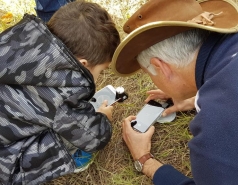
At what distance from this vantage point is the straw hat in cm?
114

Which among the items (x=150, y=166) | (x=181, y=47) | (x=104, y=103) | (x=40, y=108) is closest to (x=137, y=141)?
(x=150, y=166)

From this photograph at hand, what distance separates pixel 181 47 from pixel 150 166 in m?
0.64

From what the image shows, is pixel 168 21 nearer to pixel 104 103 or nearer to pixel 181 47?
pixel 181 47

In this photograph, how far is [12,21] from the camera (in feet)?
8.32

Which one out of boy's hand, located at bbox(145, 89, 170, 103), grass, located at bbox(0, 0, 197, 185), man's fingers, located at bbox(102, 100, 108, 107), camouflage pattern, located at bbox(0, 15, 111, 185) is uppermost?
camouflage pattern, located at bbox(0, 15, 111, 185)

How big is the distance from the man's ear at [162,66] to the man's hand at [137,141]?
526mm

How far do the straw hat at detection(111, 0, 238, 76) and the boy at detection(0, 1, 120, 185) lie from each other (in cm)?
23

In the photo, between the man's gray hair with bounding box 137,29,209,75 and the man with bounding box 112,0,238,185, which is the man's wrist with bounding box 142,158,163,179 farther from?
the man's gray hair with bounding box 137,29,209,75

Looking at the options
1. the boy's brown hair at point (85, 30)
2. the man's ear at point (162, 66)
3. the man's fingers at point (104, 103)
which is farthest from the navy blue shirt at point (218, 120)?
the man's fingers at point (104, 103)

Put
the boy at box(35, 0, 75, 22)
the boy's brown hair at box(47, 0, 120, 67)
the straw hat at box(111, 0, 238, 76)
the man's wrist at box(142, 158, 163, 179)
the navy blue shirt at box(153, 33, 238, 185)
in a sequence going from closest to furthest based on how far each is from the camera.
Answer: the navy blue shirt at box(153, 33, 238, 185) < the straw hat at box(111, 0, 238, 76) < the boy's brown hair at box(47, 0, 120, 67) < the man's wrist at box(142, 158, 163, 179) < the boy at box(35, 0, 75, 22)

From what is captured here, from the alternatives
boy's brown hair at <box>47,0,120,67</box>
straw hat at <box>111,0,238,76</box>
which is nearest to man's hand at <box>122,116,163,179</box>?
boy's brown hair at <box>47,0,120,67</box>

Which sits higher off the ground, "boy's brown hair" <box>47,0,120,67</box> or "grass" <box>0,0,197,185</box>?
"boy's brown hair" <box>47,0,120,67</box>

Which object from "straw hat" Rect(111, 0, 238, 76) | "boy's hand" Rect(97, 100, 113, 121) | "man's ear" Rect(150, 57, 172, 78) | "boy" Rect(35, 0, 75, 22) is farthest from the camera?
"boy" Rect(35, 0, 75, 22)

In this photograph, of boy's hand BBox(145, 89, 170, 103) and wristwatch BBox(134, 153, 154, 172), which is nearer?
wristwatch BBox(134, 153, 154, 172)
